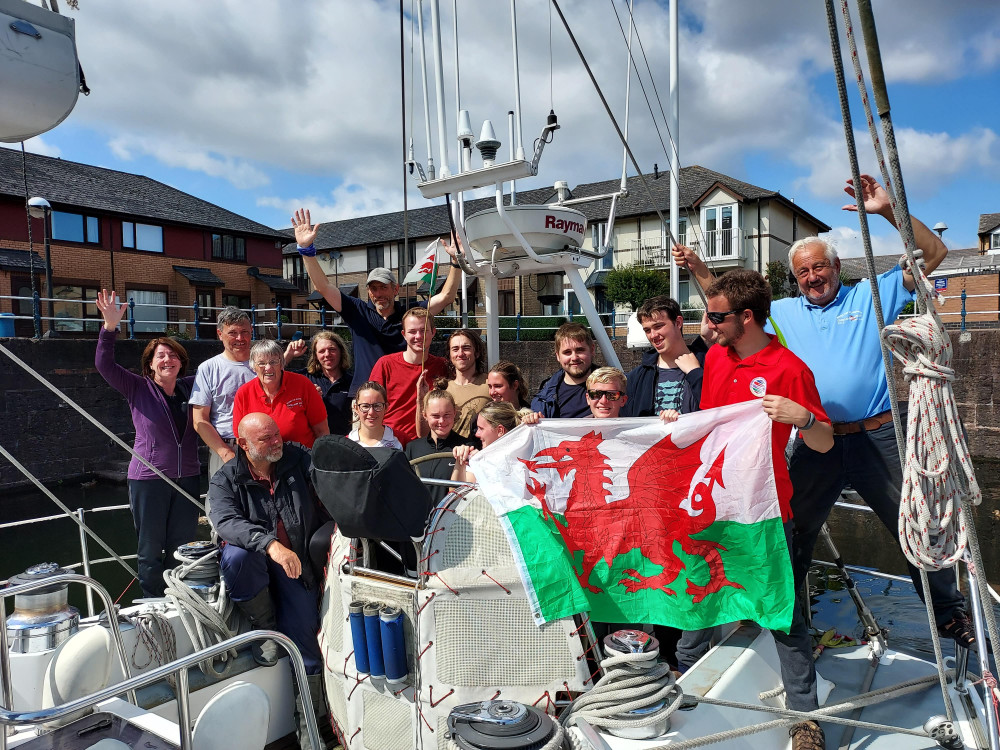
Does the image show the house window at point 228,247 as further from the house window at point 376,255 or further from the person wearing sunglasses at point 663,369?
the person wearing sunglasses at point 663,369

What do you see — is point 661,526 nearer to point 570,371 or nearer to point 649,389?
point 649,389

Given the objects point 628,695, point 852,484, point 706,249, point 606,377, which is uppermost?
point 706,249

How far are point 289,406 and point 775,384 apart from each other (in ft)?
10.7

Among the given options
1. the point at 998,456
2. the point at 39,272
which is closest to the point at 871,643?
the point at 998,456

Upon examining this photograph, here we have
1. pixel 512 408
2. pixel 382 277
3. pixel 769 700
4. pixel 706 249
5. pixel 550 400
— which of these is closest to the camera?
pixel 769 700

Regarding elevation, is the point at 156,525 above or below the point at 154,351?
below

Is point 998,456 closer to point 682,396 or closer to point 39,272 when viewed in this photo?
point 682,396

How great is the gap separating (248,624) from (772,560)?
2.82m

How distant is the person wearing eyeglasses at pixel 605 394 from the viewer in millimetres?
3766

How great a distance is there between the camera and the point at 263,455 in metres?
3.87

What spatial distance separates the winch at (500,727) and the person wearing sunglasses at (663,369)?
218 cm

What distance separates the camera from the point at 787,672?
3.07 metres

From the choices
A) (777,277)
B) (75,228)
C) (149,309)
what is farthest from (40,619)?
(777,277)

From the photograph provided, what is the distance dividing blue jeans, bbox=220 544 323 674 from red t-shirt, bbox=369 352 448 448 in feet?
4.98
